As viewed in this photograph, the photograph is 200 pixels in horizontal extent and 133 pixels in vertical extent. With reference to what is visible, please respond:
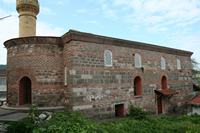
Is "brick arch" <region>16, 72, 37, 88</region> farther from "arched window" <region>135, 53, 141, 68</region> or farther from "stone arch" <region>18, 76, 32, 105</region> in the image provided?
"arched window" <region>135, 53, 141, 68</region>

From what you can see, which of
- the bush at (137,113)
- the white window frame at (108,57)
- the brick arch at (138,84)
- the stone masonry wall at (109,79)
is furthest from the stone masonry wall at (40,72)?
the brick arch at (138,84)

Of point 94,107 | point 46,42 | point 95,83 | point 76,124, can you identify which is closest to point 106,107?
point 94,107

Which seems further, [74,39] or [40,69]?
[40,69]

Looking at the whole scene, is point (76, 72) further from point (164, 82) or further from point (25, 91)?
point (164, 82)

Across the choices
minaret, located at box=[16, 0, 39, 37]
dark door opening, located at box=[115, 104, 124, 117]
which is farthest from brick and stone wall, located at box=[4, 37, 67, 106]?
dark door opening, located at box=[115, 104, 124, 117]

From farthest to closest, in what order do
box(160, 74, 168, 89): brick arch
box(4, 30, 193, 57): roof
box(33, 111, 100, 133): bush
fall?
box(160, 74, 168, 89): brick arch
box(4, 30, 193, 57): roof
box(33, 111, 100, 133): bush

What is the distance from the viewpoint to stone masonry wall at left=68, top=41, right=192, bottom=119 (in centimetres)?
865

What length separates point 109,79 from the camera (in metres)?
9.88

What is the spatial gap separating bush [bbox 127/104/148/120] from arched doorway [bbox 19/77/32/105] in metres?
6.39

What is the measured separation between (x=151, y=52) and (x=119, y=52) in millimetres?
3450

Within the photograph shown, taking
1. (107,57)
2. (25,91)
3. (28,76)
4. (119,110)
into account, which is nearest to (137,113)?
(119,110)

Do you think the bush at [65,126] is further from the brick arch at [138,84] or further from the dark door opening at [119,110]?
the brick arch at [138,84]

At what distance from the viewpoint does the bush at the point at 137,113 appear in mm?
9539

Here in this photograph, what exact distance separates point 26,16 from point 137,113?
35.9ft
